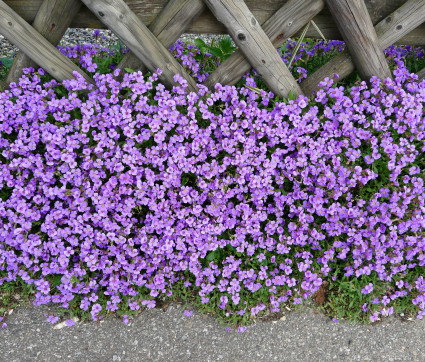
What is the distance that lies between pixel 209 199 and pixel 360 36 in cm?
152

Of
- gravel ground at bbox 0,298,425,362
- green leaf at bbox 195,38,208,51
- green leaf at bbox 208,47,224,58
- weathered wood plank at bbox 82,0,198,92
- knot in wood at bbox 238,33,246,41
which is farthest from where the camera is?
green leaf at bbox 195,38,208,51

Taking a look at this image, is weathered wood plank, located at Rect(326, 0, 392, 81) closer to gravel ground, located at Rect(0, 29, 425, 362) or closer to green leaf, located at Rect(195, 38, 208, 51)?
green leaf, located at Rect(195, 38, 208, 51)

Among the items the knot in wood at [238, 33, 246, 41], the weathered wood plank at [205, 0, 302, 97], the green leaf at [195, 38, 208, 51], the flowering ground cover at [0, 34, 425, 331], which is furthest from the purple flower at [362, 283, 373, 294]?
the green leaf at [195, 38, 208, 51]

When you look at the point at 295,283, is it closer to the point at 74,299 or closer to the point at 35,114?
the point at 74,299

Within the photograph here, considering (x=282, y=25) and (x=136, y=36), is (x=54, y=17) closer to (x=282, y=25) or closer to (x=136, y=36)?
(x=136, y=36)

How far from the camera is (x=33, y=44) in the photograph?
104 inches

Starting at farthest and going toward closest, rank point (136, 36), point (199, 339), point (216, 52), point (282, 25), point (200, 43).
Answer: point (200, 43) → point (216, 52) → point (199, 339) → point (282, 25) → point (136, 36)

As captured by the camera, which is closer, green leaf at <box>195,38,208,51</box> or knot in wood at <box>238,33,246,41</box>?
knot in wood at <box>238,33,246,41</box>

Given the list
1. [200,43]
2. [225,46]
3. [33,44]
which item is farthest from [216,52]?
[33,44]

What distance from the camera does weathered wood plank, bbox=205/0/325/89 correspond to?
2.64 m

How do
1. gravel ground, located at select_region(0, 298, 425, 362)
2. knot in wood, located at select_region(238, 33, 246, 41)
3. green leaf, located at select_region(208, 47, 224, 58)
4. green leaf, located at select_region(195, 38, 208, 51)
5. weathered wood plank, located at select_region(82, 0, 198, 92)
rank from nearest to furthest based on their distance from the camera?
weathered wood plank, located at select_region(82, 0, 198, 92)
knot in wood, located at select_region(238, 33, 246, 41)
gravel ground, located at select_region(0, 298, 425, 362)
green leaf, located at select_region(208, 47, 224, 58)
green leaf, located at select_region(195, 38, 208, 51)

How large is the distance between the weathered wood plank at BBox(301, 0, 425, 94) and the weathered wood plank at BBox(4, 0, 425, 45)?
0.10m

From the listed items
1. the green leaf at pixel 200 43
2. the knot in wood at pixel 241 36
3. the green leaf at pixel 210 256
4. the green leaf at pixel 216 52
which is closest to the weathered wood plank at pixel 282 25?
the knot in wood at pixel 241 36

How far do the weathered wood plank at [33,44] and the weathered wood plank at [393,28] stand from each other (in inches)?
73.8
